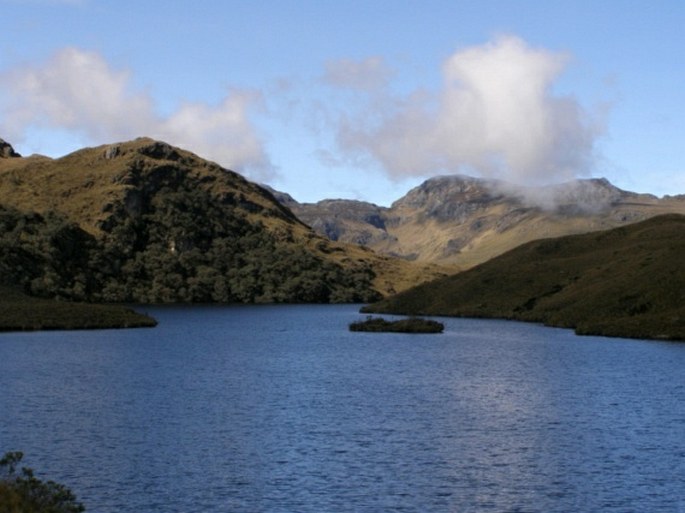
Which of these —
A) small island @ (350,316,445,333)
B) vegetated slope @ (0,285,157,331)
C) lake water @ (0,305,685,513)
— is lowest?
lake water @ (0,305,685,513)

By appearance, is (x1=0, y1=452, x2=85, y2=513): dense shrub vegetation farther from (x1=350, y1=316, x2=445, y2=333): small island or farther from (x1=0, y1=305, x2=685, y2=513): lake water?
(x1=350, y1=316, x2=445, y2=333): small island

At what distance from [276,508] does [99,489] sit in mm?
10330

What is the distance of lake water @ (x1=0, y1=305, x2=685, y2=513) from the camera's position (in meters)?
49.0

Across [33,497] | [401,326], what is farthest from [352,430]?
[401,326]

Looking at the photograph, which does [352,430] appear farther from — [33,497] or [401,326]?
[401,326]

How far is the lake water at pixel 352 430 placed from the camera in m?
49.0

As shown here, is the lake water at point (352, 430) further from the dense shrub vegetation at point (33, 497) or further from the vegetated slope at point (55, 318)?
the vegetated slope at point (55, 318)

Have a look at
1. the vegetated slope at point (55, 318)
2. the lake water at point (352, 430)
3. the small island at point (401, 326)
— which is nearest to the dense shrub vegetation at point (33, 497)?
the lake water at point (352, 430)

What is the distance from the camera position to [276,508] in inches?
1805

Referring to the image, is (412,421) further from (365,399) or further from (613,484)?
(613,484)

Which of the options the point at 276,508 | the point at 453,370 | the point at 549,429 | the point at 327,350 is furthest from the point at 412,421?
the point at 327,350

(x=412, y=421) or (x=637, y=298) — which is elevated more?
(x=637, y=298)

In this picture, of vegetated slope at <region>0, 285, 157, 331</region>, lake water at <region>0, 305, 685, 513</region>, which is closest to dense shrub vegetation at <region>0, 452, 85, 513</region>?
lake water at <region>0, 305, 685, 513</region>

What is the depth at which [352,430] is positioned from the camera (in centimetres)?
6731
